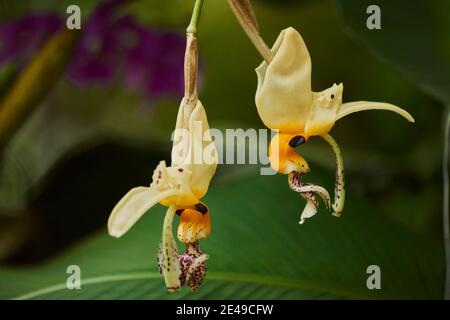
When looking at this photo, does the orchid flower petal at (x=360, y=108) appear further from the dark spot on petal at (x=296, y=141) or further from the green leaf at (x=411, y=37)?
the green leaf at (x=411, y=37)

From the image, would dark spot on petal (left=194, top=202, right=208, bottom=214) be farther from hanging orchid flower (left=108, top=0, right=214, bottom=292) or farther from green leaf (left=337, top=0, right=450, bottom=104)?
green leaf (left=337, top=0, right=450, bottom=104)

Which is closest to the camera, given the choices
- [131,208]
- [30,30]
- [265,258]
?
[131,208]

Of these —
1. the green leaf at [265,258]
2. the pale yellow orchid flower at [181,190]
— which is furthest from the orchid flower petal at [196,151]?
the green leaf at [265,258]

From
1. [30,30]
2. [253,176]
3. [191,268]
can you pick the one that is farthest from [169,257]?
[30,30]

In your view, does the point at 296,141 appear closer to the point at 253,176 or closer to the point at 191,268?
the point at 191,268

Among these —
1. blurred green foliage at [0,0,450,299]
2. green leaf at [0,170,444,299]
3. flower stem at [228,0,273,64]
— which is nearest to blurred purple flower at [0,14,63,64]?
blurred green foliage at [0,0,450,299]

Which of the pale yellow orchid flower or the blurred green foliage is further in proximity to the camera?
the blurred green foliage
